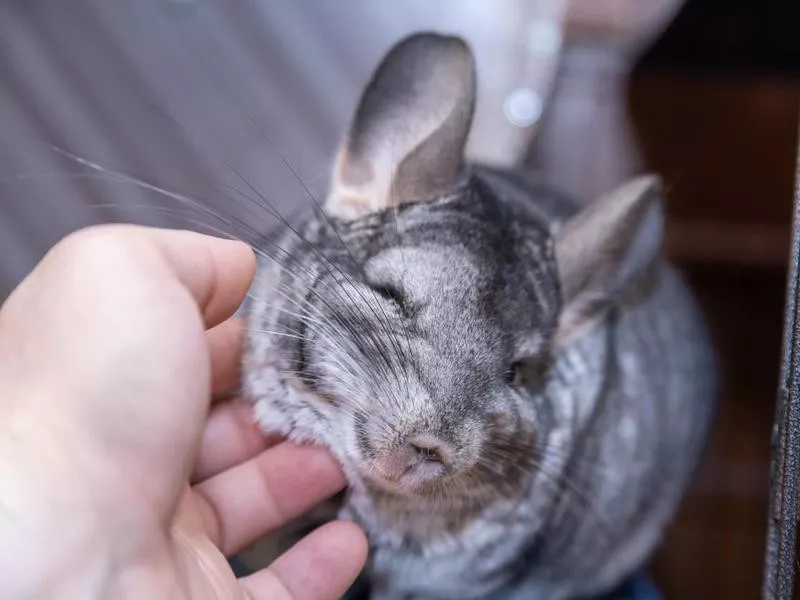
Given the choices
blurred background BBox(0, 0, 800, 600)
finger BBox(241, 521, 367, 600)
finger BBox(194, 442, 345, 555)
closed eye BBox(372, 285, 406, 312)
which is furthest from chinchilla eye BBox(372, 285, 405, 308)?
blurred background BBox(0, 0, 800, 600)

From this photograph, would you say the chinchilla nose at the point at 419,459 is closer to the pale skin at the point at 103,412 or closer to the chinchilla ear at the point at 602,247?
the pale skin at the point at 103,412

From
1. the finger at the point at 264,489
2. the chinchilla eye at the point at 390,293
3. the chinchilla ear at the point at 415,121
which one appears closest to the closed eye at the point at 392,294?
the chinchilla eye at the point at 390,293

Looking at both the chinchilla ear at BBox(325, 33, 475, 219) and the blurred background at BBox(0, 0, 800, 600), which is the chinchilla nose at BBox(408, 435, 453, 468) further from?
the blurred background at BBox(0, 0, 800, 600)

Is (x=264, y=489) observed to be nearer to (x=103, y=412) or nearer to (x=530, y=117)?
(x=103, y=412)

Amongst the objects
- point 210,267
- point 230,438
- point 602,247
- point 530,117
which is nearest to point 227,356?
point 230,438

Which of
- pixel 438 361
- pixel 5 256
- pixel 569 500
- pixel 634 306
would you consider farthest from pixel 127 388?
pixel 5 256

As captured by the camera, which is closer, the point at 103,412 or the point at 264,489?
the point at 103,412
